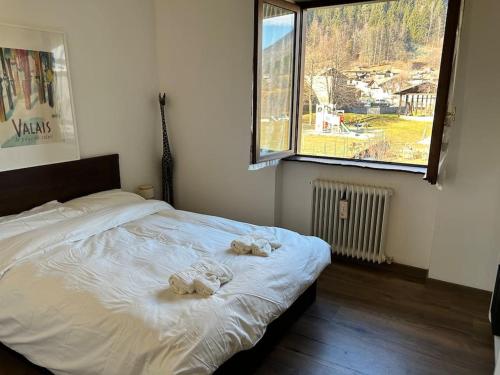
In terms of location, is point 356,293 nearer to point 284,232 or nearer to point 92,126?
point 284,232

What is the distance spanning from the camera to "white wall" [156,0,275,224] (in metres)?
3.37

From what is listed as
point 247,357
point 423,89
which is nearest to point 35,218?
point 247,357

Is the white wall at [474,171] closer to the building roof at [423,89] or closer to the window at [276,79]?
the building roof at [423,89]

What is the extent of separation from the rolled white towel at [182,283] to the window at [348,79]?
1452 millimetres

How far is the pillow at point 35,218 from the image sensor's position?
8.04 ft

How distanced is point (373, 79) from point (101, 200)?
2465 millimetres

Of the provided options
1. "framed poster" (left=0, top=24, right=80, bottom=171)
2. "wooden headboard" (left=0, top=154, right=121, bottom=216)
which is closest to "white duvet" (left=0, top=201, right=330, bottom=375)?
"wooden headboard" (left=0, top=154, right=121, bottom=216)

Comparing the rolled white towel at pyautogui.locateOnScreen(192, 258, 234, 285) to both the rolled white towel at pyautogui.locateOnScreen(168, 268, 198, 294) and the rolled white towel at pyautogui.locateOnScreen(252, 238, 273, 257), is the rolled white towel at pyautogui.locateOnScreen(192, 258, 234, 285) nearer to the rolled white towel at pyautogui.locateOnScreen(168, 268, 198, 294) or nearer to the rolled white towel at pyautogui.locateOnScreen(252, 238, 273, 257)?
the rolled white towel at pyautogui.locateOnScreen(168, 268, 198, 294)

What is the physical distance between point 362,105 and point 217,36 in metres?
1.42

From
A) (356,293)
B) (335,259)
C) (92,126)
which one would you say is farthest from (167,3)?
(356,293)

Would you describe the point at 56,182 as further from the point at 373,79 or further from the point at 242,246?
the point at 373,79

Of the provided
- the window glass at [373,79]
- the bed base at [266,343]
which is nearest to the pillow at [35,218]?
the bed base at [266,343]

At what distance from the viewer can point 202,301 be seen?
179cm

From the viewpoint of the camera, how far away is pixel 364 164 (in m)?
3.30
